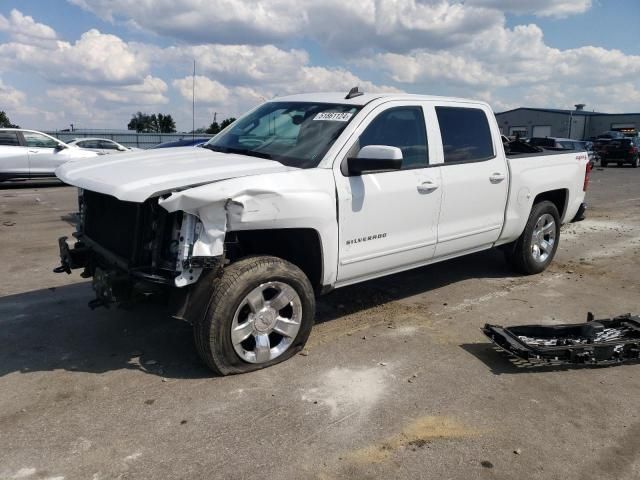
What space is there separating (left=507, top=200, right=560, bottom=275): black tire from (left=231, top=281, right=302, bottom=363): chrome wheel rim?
335cm

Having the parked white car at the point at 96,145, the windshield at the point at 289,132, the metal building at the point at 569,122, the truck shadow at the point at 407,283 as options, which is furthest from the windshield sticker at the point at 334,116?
the metal building at the point at 569,122

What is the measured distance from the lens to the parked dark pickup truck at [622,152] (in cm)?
2852

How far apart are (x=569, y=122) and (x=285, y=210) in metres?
60.7

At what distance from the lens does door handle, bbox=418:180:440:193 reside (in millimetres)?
4645

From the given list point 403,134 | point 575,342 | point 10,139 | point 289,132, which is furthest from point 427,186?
point 10,139

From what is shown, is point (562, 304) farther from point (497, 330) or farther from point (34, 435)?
point (34, 435)

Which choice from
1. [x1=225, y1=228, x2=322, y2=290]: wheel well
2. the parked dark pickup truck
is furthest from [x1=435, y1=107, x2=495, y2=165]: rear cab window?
the parked dark pickup truck

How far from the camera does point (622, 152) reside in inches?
1128

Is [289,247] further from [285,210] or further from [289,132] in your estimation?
[289,132]

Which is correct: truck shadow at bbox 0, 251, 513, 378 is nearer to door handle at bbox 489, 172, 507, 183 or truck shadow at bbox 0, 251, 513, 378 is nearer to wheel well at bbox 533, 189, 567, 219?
door handle at bbox 489, 172, 507, 183

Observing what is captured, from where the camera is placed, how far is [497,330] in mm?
4266

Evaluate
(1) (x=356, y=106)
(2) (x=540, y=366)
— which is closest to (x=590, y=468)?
(2) (x=540, y=366)

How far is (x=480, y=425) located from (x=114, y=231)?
280 centimetres

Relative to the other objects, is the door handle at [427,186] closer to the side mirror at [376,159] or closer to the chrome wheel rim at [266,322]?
the side mirror at [376,159]
